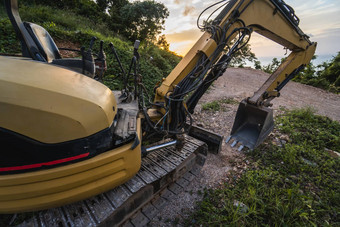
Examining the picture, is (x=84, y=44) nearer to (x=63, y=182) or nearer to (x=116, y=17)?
(x=63, y=182)

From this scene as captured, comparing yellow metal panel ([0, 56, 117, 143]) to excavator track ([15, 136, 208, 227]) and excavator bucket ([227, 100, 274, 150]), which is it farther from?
excavator bucket ([227, 100, 274, 150])

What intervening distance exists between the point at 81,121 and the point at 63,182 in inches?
18.2

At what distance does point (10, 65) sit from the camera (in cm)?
108

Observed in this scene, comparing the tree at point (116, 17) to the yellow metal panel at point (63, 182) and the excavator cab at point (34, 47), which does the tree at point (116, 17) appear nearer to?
the excavator cab at point (34, 47)

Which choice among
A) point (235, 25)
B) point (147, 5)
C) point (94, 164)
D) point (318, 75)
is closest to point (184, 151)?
point (94, 164)

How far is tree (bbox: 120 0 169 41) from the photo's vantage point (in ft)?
43.2

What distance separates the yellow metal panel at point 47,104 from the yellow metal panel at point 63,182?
0.24m

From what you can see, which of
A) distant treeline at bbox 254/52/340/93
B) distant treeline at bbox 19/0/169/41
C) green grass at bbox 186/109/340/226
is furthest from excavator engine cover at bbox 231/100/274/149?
distant treeline at bbox 19/0/169/41

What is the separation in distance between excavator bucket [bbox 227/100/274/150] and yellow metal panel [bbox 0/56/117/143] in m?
2.81

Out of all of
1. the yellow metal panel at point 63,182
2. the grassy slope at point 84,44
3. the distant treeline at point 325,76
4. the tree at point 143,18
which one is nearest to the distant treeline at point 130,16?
the tree at point 143,18

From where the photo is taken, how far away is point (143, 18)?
13648 millimetres

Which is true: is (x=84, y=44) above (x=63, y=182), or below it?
above

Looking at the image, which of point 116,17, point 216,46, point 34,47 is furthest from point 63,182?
point 116,17

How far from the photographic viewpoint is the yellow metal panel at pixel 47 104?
949mm
